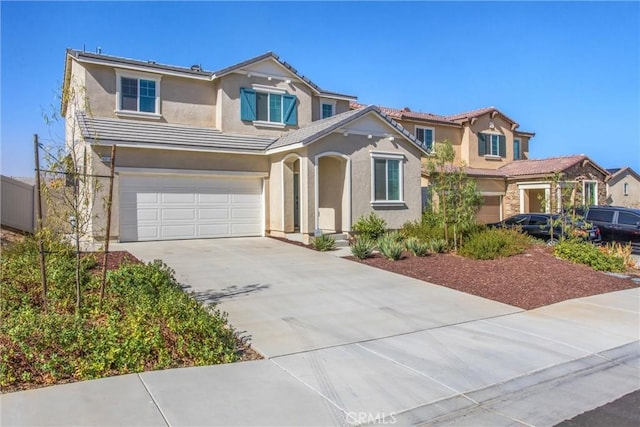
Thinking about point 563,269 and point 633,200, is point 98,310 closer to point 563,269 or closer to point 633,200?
point 563,269

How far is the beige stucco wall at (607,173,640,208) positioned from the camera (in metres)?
29.0

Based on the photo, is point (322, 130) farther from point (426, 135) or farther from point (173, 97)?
point (426, 135)

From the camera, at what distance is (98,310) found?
6770 millimetres

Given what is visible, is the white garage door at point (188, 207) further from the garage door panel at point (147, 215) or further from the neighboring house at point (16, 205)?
the neighboring house at point (16, 205)

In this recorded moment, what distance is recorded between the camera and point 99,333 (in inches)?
223

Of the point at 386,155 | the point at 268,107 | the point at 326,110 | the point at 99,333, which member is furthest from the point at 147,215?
the point at 99,333

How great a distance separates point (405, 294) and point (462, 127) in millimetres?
21172

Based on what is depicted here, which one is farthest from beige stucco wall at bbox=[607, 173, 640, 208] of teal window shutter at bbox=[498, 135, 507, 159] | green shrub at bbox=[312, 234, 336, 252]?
green shrub at bbox=[312, 234, 336, 252]

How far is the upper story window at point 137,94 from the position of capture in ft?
56.6

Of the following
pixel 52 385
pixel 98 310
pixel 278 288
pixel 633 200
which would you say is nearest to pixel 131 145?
pixel 278 288

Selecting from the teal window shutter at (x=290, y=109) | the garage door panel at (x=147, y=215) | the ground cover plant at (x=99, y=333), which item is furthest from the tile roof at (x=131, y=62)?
the ground cover plant at (x=99, y=333)

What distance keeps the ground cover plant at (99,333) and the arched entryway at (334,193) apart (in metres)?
9.83

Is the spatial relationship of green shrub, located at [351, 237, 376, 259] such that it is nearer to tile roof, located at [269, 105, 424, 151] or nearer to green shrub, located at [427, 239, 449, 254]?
green shrub, located at [427, 239, 449, 254]

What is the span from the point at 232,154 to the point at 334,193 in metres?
4.35
